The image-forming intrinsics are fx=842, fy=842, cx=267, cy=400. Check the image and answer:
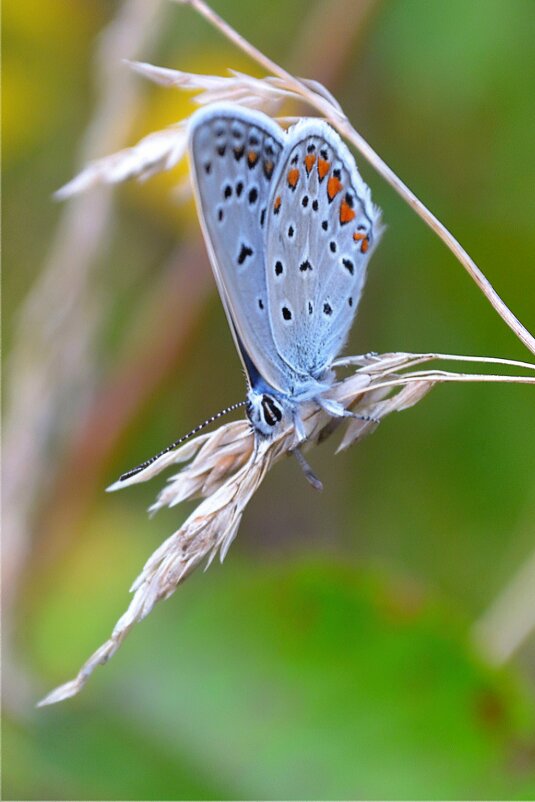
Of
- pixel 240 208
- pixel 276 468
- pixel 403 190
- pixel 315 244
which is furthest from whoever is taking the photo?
pixel 276 468

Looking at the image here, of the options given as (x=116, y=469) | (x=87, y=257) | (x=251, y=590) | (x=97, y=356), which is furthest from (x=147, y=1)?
(x=251, y=590)

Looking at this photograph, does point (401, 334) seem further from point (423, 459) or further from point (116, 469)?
point (116, 469)

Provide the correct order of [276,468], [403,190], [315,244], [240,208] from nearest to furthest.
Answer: [403,190], [240,208], [315,244], [276,468]

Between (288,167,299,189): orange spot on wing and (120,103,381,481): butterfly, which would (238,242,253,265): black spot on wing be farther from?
(288,167,299,189): orange spot on wing

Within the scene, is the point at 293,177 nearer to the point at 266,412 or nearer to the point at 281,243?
the point at 281,243

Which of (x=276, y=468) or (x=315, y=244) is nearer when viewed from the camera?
(x=315, y=244)

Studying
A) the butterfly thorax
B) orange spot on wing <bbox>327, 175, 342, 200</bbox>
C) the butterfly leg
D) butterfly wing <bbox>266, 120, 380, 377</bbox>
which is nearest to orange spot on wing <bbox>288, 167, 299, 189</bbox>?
butterfly wing <bbox>266, 120, 380, 377</bbox>

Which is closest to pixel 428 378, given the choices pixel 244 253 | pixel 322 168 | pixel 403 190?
pixel 403 190

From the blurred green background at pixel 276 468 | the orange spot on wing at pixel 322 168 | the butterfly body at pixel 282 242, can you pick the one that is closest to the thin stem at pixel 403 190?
the butterfly body at pixel 282 242
